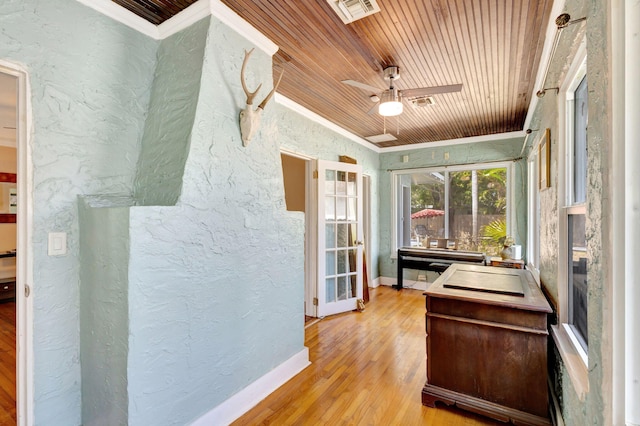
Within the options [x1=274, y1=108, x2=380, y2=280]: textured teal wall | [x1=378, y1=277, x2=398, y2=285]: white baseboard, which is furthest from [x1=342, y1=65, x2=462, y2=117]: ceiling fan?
[x1=378, y1=277, x2=398, y2=285]: white baseboard

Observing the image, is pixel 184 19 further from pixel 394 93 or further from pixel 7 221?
pixel 7 221

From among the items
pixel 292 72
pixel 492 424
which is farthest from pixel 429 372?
pixel 292 72

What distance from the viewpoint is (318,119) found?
3803 millimetres

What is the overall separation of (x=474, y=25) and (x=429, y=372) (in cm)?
250

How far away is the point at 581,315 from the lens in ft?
4.89

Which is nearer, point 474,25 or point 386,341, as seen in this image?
point 474,25

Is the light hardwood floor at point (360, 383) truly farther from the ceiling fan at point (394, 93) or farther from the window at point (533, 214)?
the ceiling fan at point (394, 93)

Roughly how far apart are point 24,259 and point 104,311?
1.61 ft

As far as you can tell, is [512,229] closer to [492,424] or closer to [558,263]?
[558,263]

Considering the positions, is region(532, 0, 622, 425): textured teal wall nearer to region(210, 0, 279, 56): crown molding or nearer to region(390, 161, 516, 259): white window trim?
region(210, 0, 279, 56): crown molding

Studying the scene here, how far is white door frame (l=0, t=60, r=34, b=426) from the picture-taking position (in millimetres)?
1479

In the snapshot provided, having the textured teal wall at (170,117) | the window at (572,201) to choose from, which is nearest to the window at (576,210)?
the window at (572,201)

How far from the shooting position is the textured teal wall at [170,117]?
5.67ft

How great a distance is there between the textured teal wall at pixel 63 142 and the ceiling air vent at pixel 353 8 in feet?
4.57
